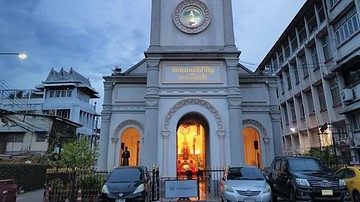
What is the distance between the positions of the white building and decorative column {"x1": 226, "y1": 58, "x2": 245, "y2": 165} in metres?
0.06

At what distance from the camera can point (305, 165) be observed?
37.3 feet

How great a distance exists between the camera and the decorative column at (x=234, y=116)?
16.1 metres

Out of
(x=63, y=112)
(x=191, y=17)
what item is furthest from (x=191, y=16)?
(x=63, y=112)

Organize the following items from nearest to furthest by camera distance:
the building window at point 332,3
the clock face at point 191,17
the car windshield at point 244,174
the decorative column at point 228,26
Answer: the car windshield at point 244,174, the decorative column at point 228,26, the clock face at point 191,17, the building window at point 332,3

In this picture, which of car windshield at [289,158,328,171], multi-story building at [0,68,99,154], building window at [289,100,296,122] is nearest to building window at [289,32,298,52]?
building window at [289,100,296,122]

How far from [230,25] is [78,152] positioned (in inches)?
562

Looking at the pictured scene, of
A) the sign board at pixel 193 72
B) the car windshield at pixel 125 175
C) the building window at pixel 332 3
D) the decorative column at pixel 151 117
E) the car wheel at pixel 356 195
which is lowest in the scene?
the car wheel at pixel 356 195

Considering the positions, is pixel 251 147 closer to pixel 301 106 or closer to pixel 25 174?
pixel 301 106

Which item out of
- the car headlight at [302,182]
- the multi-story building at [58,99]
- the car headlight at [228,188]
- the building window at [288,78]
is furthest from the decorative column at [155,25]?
the multi-story building at [58,99]

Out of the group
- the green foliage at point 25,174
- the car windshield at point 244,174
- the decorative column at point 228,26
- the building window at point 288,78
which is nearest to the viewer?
the car windshield at point 244,174

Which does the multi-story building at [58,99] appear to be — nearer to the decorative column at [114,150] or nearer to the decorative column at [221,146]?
the decorative column at [114,150]

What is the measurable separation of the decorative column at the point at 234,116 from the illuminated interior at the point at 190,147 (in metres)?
5.34

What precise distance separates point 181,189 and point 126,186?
237cm

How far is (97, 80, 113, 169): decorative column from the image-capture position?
19016 millimetres
